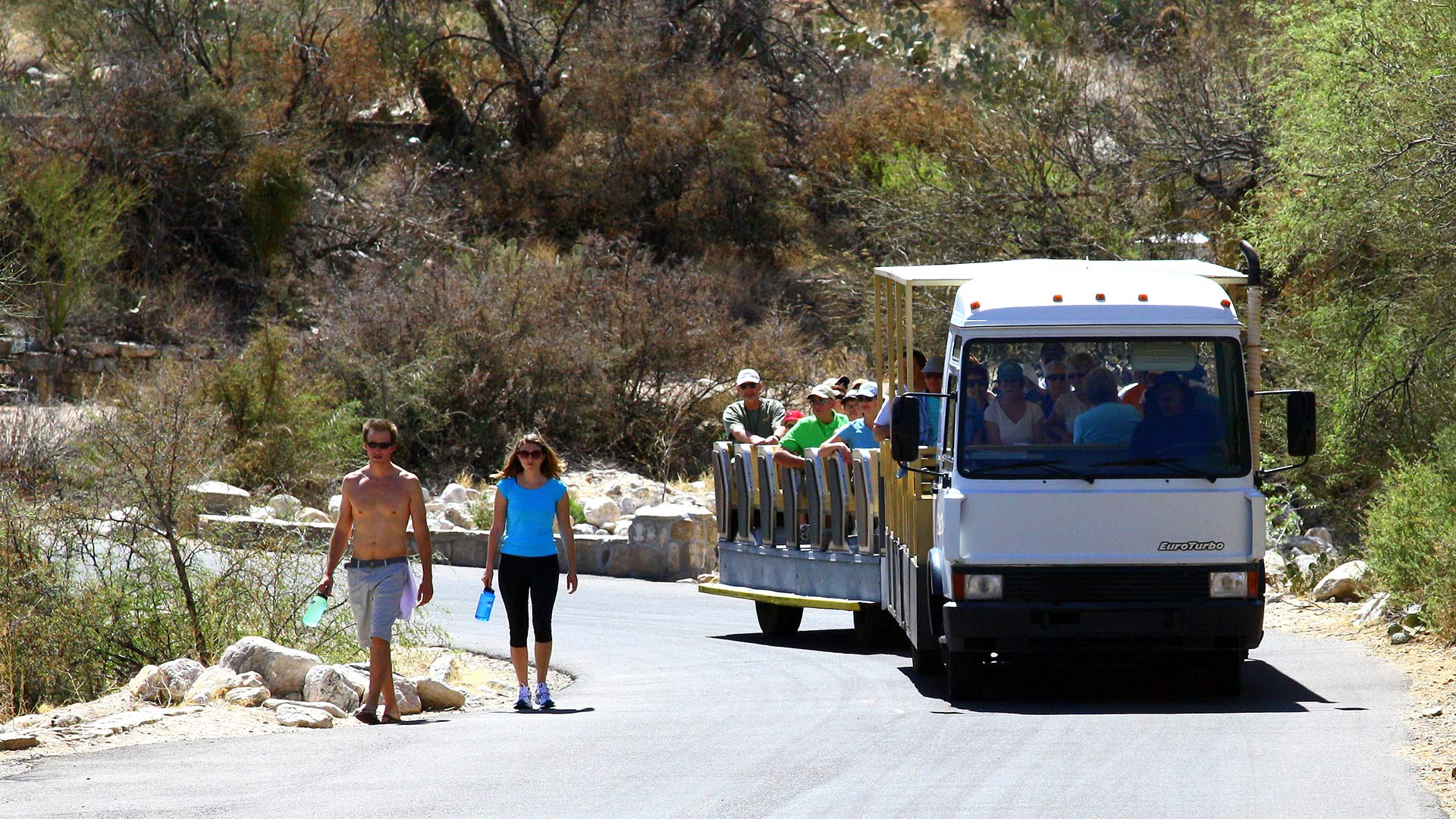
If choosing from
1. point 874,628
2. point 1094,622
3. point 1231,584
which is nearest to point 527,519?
point 1094,622

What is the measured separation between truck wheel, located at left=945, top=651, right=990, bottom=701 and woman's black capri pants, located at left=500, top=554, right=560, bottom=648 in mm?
2322

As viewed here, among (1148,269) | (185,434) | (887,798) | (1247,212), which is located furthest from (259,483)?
(887,798)

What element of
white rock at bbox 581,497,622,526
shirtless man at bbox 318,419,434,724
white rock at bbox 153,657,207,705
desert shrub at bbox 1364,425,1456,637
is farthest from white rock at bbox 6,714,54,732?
white rock at bbox 581,497,622,526

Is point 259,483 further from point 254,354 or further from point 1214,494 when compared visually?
point 1214,494

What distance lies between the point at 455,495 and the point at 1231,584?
1473cm

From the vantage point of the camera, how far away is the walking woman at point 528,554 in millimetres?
9727

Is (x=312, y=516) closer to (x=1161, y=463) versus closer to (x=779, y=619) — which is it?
(x=779, y=619)

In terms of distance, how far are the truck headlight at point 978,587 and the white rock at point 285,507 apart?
13027 mm

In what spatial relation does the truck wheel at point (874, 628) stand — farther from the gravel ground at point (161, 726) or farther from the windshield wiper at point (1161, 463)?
the windshield wiper at point (1161, 463)

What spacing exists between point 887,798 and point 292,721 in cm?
366

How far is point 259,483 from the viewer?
73.7 ft

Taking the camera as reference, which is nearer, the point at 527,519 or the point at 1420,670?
the point at 527,519

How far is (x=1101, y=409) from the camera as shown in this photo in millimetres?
9008

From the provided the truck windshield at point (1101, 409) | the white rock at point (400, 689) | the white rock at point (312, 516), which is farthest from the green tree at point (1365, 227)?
the white rock at point (312, 516)
